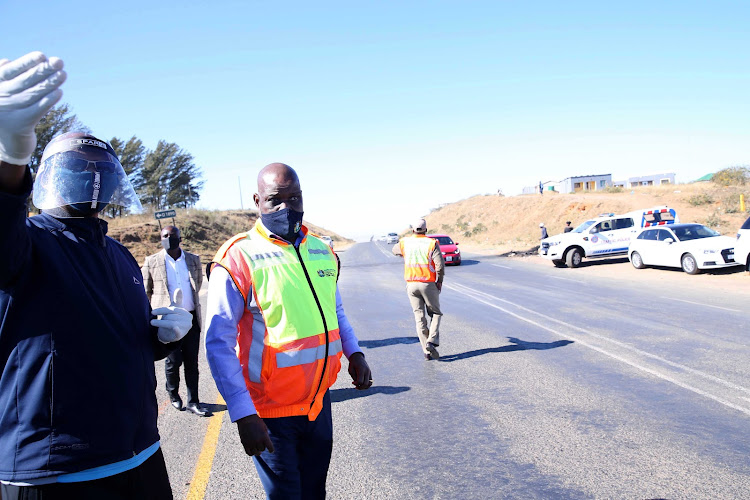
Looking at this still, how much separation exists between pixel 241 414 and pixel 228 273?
636mm

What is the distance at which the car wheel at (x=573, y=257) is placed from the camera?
21625mm

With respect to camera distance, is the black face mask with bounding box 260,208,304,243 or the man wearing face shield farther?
the black face mask with bounding box 260,208,304,243

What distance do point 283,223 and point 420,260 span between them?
17.0 ft

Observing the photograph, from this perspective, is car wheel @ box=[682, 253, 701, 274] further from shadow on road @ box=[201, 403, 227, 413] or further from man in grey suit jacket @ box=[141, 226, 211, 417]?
man in grey suit jacket @ box=[141, 226, 211, 417]

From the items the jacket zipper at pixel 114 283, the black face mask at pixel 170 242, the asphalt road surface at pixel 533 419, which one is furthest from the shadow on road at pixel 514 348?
the jacket zipper at pixel 114 283

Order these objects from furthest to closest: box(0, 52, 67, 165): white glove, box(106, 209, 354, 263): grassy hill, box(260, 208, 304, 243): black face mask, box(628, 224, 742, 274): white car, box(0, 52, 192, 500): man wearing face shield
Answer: box(106, 209, 354, 263): grassy hill → box(628, 224, 742, 274): white car → box(260, 208, 304, 243): black face mask → box(0, 52, 192, 500): man wearing face shield → box(0, 52, 67, 165): white glove

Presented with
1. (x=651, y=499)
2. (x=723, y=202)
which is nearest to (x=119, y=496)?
(x=651, y=499)

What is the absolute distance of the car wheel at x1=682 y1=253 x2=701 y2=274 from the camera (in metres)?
16.5

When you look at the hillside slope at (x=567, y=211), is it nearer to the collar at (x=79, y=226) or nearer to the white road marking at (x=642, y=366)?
the white road marking at (x=642, y=366)

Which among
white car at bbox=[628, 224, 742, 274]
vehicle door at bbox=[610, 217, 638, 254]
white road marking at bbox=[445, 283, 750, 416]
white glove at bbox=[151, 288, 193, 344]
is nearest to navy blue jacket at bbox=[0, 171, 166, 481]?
white glove at bbox=[151, 288, 193, 344]

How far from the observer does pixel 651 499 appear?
3.41 meters

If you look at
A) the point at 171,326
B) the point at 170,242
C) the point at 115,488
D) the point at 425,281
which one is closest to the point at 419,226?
the point at 425,281

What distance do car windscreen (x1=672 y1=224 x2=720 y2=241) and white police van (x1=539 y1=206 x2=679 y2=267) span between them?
4206 mm

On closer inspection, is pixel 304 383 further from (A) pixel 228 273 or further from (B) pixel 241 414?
(A) pixel 228 273
